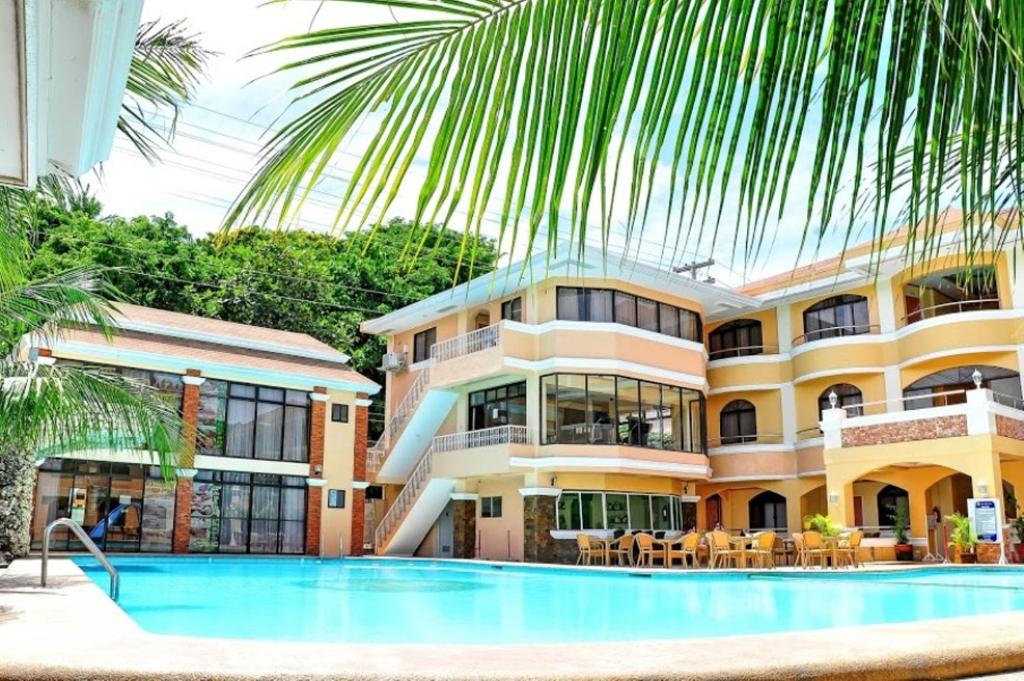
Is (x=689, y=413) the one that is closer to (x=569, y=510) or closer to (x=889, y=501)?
(x=569, y=510)

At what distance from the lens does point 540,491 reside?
2220 cm

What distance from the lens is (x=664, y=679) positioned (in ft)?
9.92

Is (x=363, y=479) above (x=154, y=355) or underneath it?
underneath

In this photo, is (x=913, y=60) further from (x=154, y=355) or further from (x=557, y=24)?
(x=154, y=355)

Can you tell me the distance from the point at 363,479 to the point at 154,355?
6.22 metres

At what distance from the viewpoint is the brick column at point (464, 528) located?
79.9 ft

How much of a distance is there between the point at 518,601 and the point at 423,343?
49.3ft

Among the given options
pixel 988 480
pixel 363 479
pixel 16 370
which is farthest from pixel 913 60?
pixel 363 479

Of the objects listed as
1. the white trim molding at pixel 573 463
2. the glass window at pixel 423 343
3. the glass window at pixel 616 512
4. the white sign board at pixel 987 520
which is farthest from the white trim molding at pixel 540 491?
the white sign board at pixel 987 520

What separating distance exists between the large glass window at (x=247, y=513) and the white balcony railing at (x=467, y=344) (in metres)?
4.74

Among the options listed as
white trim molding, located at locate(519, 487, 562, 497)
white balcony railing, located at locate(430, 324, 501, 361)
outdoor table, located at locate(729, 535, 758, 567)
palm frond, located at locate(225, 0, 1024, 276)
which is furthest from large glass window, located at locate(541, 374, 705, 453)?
palm frond, located at locate(225, 0, 1024, 276)

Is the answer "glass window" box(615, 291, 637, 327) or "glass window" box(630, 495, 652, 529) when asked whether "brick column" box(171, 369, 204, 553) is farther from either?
"glass window" box(630, 495, 652, 529)

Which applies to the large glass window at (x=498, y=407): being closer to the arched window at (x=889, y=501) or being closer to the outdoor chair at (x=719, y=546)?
the outdoor chair at (x=719, y=546)

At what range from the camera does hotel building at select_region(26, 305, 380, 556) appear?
21.4 metres
